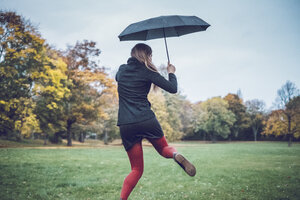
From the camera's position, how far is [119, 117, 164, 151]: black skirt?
2.45 metres

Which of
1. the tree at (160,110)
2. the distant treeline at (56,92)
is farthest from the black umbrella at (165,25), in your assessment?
the tree at (160,110)

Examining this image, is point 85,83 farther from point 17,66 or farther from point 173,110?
point 173,110

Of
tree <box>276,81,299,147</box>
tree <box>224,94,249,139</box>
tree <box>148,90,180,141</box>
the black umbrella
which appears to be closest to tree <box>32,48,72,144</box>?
tree <box>148,90,180,141</box>

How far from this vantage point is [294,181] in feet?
21.1

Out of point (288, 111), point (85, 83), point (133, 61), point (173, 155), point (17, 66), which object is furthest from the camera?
point (288, 111)

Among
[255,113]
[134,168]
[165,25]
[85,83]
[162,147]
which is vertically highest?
[85,83]

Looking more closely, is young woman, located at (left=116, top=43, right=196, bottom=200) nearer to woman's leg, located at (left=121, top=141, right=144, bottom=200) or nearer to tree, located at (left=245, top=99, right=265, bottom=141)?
woman's leg, located at (left=121, top=141, right=144, bottom=200)

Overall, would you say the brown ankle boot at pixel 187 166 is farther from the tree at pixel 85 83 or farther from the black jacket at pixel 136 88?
the tree at pixel 85 83

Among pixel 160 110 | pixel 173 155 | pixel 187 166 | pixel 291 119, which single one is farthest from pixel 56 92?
pixel 291 119

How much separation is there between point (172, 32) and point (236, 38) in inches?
1014

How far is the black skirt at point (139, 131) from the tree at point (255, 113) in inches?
2175

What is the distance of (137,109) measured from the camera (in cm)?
246

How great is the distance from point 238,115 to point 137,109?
56080mm

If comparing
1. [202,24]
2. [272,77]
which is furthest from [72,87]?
[272,77]
